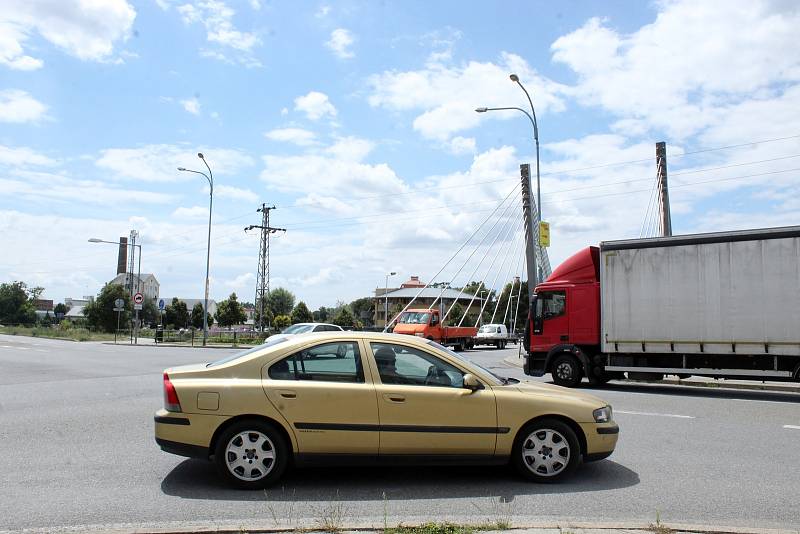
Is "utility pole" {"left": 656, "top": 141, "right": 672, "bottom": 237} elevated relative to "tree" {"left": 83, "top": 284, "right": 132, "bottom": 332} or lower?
elevated

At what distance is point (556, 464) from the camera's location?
19.9 feet

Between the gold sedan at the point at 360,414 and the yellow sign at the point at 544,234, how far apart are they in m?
18.7

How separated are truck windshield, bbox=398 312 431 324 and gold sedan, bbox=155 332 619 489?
26.1 m

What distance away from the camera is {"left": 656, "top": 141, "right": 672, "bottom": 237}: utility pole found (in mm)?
25395

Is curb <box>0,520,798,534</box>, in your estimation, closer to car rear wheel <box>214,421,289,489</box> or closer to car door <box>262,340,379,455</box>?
car rear wheel <box>214,421,289,489</box>

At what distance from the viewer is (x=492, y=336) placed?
145 feet

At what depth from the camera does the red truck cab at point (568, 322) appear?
50.2 feet

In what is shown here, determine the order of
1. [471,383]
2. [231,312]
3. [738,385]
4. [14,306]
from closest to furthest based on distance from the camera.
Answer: [471,383] < [738,385] < [231,312] < [14,306]

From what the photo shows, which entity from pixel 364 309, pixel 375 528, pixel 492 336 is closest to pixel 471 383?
pixel 375 528

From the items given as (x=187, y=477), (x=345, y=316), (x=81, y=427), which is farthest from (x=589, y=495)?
(x=345, y=316)

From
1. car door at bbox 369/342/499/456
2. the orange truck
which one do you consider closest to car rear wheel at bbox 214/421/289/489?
car door at bbox 369/342/499/456

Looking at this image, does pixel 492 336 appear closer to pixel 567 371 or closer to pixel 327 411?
pixel 567 371

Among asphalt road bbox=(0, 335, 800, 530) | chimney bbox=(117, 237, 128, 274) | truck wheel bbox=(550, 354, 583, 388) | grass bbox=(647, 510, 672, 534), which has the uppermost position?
chimney bbox=(117, 237, 128, 274)

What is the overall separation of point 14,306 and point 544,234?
330 feet
